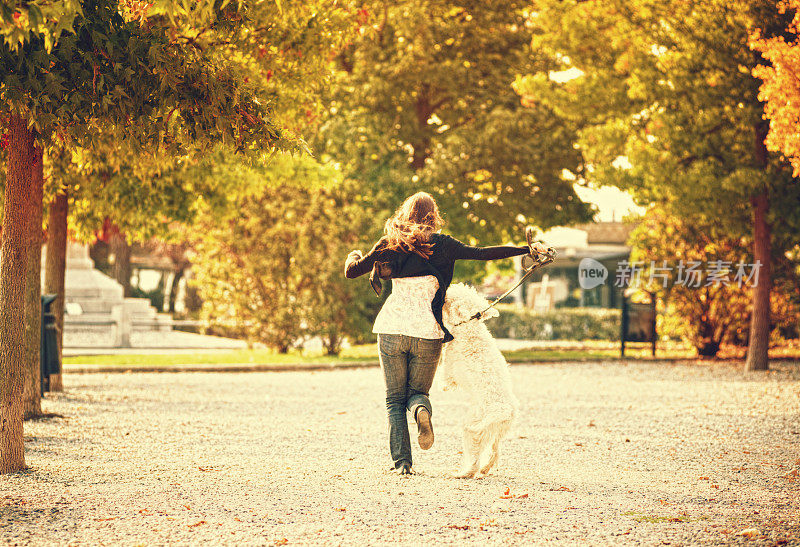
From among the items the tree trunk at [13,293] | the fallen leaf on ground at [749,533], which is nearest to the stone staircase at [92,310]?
the tree trunk at [13,293]

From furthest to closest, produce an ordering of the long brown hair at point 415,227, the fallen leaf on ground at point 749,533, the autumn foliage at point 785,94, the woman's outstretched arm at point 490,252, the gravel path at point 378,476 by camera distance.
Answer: the autumn foliage at point 785,94 → the long brown hair at point 415,227 → the woman's outstretched arm at point 490,252 → the gravel path at point 378,476 → the fallen leaf on ground at point 749,533

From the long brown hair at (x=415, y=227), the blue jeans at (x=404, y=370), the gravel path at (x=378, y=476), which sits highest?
the long brown hair at (x=415, y=227)

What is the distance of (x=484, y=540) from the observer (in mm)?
4793

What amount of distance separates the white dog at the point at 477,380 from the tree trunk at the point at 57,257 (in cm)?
698

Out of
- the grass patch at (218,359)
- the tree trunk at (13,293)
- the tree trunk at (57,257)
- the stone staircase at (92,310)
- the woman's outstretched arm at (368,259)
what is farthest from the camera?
the stone staircase at (92,310)

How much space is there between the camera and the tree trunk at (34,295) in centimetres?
728

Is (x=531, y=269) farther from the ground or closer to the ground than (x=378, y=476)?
farther from the ground

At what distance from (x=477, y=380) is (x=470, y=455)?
20.8 inches

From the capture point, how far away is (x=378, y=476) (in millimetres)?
6559

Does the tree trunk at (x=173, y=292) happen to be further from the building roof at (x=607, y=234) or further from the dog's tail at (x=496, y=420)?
the dog's tail at (x=496, y=420)

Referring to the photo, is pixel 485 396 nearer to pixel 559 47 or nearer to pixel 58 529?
pixel 58 529

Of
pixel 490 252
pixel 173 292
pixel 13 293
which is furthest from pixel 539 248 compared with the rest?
pixel 173 292

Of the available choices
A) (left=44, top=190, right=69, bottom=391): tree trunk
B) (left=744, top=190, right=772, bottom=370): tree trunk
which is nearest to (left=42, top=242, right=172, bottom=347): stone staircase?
(left=44, top=190, right=69, bottom=391): tree trunk

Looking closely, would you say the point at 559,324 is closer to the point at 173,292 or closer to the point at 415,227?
the point at 415,227
